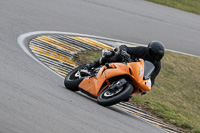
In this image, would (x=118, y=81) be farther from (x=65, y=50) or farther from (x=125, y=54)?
(x=65, y=50)

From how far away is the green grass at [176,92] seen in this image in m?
8.98

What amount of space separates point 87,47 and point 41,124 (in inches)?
283

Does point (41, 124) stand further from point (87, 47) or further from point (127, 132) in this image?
point (87, 47)

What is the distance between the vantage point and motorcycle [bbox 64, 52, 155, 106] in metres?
6.96

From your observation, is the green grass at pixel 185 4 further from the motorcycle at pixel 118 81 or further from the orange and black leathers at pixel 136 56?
the motorcycle at pixel 118 81

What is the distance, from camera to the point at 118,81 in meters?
7.02

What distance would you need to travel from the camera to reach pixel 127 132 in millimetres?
5770

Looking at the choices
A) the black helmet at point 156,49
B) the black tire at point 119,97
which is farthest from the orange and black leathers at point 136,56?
the black tire at point 119,97

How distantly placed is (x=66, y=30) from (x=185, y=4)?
988 centimetres

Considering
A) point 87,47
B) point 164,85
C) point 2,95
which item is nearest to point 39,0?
point 87,47

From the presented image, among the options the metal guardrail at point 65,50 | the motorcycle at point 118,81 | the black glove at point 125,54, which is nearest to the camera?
the motorcycle at point 118,81

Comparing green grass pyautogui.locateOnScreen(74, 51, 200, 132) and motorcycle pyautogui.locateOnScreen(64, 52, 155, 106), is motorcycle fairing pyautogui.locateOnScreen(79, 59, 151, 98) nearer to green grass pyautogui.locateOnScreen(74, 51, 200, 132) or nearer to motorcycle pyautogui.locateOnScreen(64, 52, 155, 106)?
motorcycle pyautogui.locateOnScreen(64, 52, 155, 106)

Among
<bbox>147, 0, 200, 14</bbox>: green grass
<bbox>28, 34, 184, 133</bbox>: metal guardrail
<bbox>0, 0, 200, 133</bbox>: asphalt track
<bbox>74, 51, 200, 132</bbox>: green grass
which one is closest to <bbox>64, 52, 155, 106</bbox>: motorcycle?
<bbox>0, 0, 200, 133</bbox>: asphalt track

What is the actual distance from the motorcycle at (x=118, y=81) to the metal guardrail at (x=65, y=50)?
0.91m
